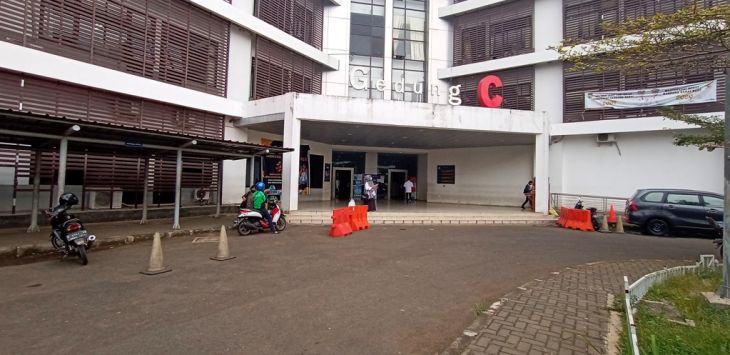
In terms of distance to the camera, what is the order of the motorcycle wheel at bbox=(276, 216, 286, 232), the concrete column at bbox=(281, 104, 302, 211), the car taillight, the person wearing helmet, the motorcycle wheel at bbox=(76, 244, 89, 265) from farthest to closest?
A: the concrete column at bbox=(281, 104, 302, 211)
the car taillight
the motorcycle wheel at bbox=(276, 216, 286, 232)
the person wearing helmet
the motorcycle wheel at bbox=(76, 244, 89, 265)

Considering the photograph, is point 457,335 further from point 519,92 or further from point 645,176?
point 519,92

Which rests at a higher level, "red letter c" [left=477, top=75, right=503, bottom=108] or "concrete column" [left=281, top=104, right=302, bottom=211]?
"red letter c" [left=477, top=75, right=503, bottom=108]

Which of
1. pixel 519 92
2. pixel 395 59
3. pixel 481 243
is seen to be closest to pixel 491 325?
pixel 481 243

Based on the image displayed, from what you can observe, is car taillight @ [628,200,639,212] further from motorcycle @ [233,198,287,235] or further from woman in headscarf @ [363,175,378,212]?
motorcycle @ [233,198,287,235]

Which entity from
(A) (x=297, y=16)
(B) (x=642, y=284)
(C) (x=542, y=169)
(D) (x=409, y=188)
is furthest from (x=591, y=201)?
(A) (x=297, y=16)

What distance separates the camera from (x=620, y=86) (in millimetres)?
18609

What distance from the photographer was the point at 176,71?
14.8m

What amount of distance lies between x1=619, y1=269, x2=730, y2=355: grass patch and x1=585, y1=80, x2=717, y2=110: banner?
13.0m

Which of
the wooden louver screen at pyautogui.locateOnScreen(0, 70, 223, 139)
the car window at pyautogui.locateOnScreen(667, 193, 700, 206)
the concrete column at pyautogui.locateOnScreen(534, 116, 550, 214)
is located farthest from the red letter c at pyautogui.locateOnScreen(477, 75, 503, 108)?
the wooden louver screen at pyautogui.locateOnScreen(0, 70, 223, 139)

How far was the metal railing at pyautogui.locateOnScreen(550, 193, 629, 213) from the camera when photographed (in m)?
18.5

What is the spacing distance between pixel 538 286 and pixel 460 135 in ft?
42.0

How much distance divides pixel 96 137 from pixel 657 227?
17.0 meters

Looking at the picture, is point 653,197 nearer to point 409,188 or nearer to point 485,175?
point 485,175

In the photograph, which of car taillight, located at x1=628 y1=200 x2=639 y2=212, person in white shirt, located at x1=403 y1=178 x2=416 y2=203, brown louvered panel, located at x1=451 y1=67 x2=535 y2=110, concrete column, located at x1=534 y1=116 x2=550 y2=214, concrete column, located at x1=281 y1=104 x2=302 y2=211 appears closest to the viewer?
car taillight, located at x1=628 y1=200 x2=639 y2=212
